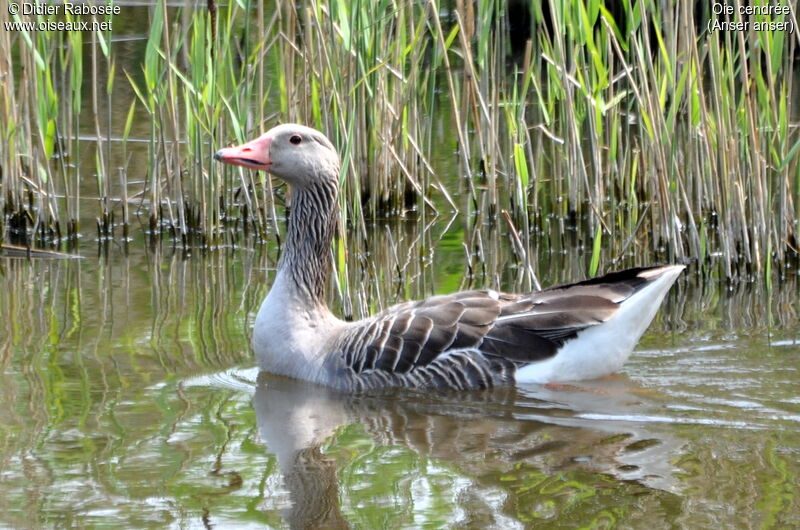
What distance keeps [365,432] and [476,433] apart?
0.58 m

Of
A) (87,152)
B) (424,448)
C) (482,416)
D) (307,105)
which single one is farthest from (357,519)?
(87,152)

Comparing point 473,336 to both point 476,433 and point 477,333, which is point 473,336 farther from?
point 476,433

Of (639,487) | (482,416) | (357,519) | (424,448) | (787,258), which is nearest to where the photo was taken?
(357,519)

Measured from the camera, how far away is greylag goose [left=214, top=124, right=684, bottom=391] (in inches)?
286

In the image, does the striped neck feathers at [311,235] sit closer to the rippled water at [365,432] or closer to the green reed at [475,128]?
the green reed at [475,128]

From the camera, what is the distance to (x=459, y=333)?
7.34 meters

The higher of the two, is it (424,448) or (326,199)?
(326,199)

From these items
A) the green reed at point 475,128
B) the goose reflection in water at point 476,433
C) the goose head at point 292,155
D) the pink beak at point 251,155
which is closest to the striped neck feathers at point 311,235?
the goose head at point 292,155

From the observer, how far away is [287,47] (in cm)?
987

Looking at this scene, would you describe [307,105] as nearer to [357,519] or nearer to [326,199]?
[326,199]

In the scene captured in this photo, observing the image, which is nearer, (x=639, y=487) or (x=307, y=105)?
(x=639, y=487)

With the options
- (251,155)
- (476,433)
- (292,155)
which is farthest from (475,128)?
(476,433)

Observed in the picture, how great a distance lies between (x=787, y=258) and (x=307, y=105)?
385 cm

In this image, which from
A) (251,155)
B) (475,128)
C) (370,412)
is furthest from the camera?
(475,128)
